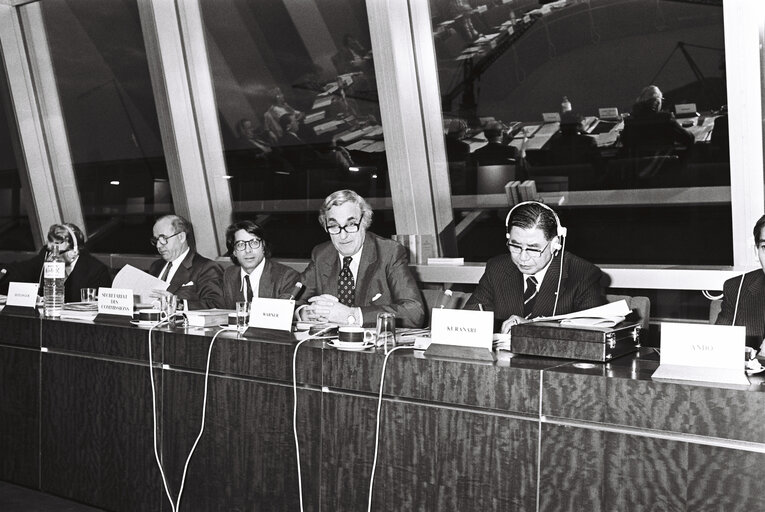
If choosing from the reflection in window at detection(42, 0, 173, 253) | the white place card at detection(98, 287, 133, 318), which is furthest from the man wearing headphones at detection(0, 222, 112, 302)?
the white place card at detection(98, 287, 133, 318)

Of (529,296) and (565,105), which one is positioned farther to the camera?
(565,105)

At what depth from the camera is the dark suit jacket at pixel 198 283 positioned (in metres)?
3.75

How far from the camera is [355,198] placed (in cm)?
307

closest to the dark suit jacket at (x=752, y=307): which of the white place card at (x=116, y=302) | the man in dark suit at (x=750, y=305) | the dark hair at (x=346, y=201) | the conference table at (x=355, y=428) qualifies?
the man in dark suit at (x=750, y=305)

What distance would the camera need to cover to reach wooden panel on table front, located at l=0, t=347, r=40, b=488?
3.01 metres

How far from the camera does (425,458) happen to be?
2023mm

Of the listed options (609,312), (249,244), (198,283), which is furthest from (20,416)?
(609,312)

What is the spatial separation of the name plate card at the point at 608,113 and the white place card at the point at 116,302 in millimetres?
2310

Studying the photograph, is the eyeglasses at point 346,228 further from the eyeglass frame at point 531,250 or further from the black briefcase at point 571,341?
the black briefcase at point 571,341

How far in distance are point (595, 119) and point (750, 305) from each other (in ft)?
4.98

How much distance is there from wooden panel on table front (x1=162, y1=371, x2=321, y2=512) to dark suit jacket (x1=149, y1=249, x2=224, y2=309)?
114 cm

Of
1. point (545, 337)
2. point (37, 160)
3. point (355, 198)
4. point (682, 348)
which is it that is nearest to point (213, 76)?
point (37, 160)

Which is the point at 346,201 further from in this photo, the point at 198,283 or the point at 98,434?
the point at 98,434

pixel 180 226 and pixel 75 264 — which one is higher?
pixel 180 226
